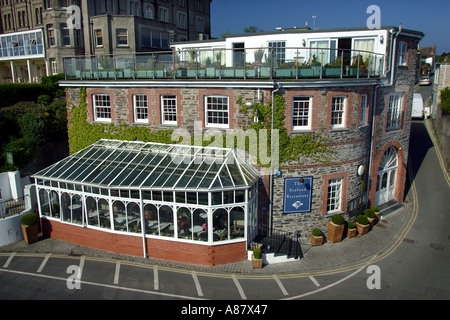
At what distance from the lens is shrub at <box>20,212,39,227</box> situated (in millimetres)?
16703

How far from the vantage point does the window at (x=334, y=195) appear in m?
17.4

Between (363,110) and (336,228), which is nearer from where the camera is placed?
(336,228)

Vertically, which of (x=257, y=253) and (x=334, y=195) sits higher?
(x=334, y=195)

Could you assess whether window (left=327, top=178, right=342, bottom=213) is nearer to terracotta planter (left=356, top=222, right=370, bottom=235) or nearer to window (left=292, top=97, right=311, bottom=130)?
terracotta planter (left=356, top=222, right=370, bottom=235)

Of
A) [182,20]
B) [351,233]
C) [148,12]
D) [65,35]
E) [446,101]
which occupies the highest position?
[148,12]

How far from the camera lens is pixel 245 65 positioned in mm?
15875

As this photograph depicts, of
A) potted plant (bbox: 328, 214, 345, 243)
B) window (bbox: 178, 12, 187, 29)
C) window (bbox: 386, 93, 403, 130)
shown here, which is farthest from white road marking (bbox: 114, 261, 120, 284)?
window (bbox: 178, 12, 187, 29)

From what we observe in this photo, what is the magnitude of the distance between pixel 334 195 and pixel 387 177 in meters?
6.45

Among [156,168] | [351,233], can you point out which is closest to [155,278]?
[156,168]

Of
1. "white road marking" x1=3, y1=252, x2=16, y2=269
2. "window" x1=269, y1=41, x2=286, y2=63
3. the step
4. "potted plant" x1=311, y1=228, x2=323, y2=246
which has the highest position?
"window" x1=269, y1=41, x2=286, y2=63

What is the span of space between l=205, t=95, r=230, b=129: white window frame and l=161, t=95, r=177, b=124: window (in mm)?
1923

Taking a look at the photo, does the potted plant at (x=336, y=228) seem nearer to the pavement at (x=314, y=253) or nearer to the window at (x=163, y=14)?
the pavement at (x=314, y=253)

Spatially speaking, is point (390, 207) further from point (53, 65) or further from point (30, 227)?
point (53, 65)
